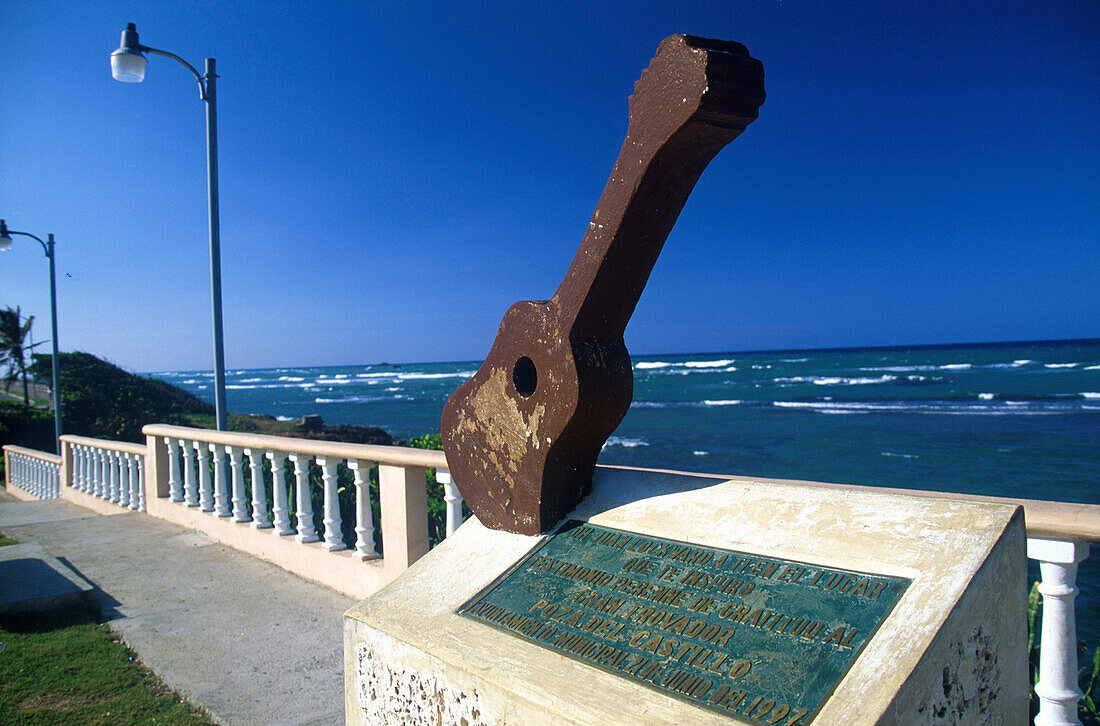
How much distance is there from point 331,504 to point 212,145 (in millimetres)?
4329

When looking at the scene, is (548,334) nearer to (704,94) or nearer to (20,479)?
(704,94)

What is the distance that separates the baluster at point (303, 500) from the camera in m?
4.99

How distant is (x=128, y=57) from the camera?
285 inches

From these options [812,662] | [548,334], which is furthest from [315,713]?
[812,662]

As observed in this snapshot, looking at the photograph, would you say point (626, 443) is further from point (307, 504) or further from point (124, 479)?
point (307, 504)

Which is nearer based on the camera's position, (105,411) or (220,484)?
(220,484)

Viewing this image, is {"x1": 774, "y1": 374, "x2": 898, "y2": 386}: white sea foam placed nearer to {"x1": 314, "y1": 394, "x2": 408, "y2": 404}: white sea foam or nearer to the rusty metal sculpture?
{"x1": 314, "y1": 394, "x2": 408, "y2": 404}: white sea foam

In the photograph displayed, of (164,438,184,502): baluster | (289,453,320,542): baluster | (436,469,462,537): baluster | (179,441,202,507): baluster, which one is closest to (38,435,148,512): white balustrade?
(164,438,184,502): baluster

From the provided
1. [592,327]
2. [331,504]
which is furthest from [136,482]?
[592,327]

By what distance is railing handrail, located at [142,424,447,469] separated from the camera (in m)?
3.97

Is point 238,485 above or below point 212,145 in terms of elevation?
below

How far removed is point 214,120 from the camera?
23.3ft

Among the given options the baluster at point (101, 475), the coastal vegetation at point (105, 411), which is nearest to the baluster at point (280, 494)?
the baluster at point (101, 475)

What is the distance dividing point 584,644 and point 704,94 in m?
1.60
